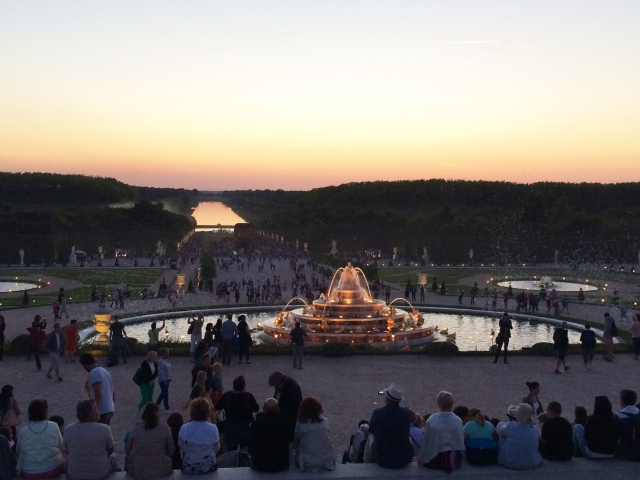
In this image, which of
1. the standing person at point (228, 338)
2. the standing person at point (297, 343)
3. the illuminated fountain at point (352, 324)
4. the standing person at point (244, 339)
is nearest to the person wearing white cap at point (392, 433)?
the standing person at point (297, 343)

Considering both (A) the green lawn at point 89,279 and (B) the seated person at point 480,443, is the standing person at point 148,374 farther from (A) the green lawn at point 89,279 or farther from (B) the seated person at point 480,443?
(A) the green lawn at point 89,279

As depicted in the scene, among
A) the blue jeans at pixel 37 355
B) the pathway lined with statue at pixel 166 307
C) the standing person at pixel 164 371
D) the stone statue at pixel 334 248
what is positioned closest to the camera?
the standing person at pixel 164 371

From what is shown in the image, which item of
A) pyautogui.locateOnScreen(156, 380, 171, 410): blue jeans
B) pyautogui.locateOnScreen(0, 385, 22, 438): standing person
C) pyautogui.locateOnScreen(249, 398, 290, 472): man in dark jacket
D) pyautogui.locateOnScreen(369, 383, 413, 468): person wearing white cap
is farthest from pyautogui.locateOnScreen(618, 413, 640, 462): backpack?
pyautogui.locateOnScreen(156, 380, 171, 410): blue jeans

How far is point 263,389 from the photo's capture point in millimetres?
14836

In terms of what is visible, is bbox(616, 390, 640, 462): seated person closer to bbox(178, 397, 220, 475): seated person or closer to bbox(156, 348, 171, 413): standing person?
bbox(178, 397, 220, 475): seated person

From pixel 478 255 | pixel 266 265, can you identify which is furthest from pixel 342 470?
pixel 478 255

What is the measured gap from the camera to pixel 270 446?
7121mm

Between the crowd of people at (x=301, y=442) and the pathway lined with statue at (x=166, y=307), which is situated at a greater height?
the crowd of people at (x=301, y=442)

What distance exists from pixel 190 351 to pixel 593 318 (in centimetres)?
1743

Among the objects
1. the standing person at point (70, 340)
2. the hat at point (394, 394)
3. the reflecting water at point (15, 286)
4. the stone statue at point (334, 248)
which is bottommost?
the reflecting water at point (15, 286)

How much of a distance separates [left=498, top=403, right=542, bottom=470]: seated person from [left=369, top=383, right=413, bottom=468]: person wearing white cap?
102 centimetres

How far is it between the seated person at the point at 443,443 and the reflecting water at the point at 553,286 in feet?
119

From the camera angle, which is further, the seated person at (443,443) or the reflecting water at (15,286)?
the reflecting water at (15,286)

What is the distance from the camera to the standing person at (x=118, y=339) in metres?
16.3
